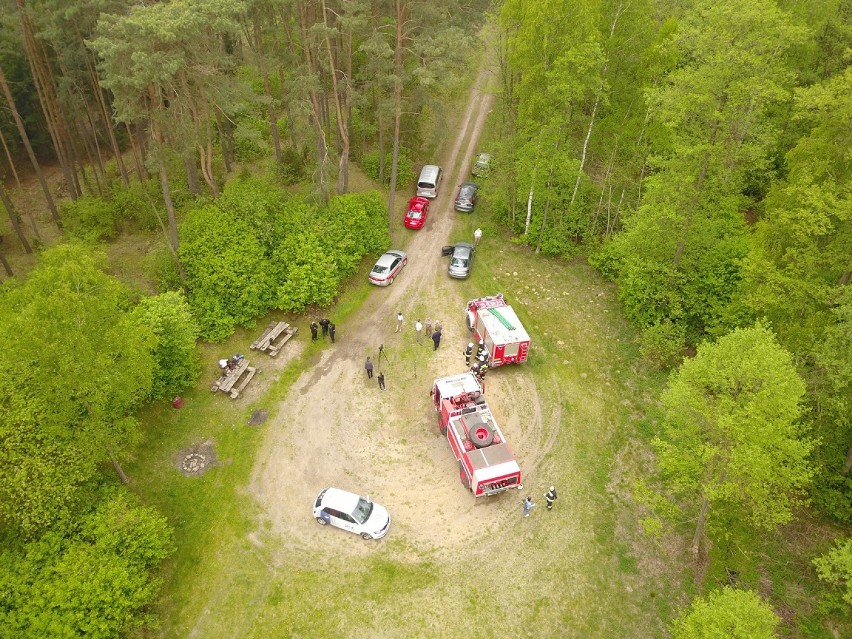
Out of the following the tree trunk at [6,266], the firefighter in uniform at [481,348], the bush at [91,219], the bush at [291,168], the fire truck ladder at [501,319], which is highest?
the bush at [291,168]

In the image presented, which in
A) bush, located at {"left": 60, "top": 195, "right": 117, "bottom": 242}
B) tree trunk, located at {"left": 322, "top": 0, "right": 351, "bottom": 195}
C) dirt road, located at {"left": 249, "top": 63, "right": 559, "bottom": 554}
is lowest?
dirt road, located at {"left": 249, "top": 63, "right": 559, "bottom": 554}

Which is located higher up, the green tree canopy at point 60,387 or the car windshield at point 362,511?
the green tree canopy at point 60,387

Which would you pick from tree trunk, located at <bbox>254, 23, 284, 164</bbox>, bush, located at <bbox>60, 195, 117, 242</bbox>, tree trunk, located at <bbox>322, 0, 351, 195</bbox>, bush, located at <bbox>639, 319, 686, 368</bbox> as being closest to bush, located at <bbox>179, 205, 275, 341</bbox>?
bush, located at <bbox>60, 195, 117, 242</bbox>

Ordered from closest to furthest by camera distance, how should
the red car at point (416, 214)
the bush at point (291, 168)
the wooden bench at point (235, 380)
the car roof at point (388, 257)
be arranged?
the wooden bench at point (235, 380) < the car roof at point (388, 257) < the red car at point (416, 214) < the bush at point (291, 168)

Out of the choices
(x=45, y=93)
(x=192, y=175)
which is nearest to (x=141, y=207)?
(x=192, y=175)

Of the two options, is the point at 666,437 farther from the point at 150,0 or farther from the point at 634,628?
the point at 150,0

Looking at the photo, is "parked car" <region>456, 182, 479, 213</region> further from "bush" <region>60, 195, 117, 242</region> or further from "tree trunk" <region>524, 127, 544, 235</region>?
"bush" <region>60, 195, 117, 242</region>

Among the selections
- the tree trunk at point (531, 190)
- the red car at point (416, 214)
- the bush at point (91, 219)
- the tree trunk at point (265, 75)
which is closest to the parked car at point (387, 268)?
the red car at point (416, 214)

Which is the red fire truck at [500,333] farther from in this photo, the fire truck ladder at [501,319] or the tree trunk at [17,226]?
the tree trunk at [17,226]
